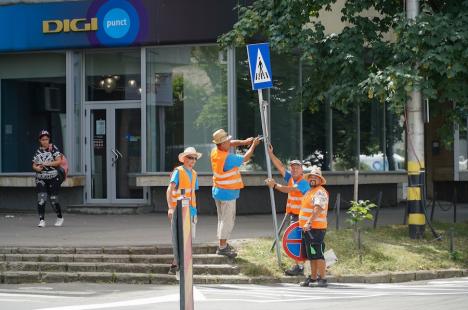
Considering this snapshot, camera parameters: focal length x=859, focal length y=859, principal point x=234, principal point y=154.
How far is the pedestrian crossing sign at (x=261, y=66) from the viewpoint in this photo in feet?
43.7

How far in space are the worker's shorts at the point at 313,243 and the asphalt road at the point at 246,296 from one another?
505 millimetres

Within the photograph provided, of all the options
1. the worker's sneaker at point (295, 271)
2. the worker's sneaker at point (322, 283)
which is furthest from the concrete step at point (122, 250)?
the worker's sneaker at point (322, 283)

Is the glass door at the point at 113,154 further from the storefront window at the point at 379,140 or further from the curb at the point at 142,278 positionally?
the curb at the point at 142,278

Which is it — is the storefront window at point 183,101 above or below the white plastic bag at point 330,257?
above

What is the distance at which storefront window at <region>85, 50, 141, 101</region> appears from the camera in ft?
68.1

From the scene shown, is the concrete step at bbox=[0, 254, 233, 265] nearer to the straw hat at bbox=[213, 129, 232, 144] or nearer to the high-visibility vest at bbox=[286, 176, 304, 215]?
the high-visibility vest at bbox=[286, 176, 304, 215]

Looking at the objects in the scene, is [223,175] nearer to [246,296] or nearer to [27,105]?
[246,296]

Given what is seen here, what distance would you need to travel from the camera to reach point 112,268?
13055 millimetres

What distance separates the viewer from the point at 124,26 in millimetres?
20141

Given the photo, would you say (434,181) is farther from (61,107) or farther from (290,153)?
(61,107)

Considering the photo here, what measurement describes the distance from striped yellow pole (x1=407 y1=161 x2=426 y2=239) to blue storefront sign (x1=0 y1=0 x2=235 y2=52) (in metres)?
6.09

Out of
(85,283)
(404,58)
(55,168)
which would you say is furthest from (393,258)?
(55,168)

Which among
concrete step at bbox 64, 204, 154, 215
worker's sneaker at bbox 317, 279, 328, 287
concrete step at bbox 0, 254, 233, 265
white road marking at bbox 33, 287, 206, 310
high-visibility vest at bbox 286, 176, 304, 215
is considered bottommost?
worker's sneaker at bbox 317, 279, 328, 287

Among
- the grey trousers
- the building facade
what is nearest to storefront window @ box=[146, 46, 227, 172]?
the building facade
